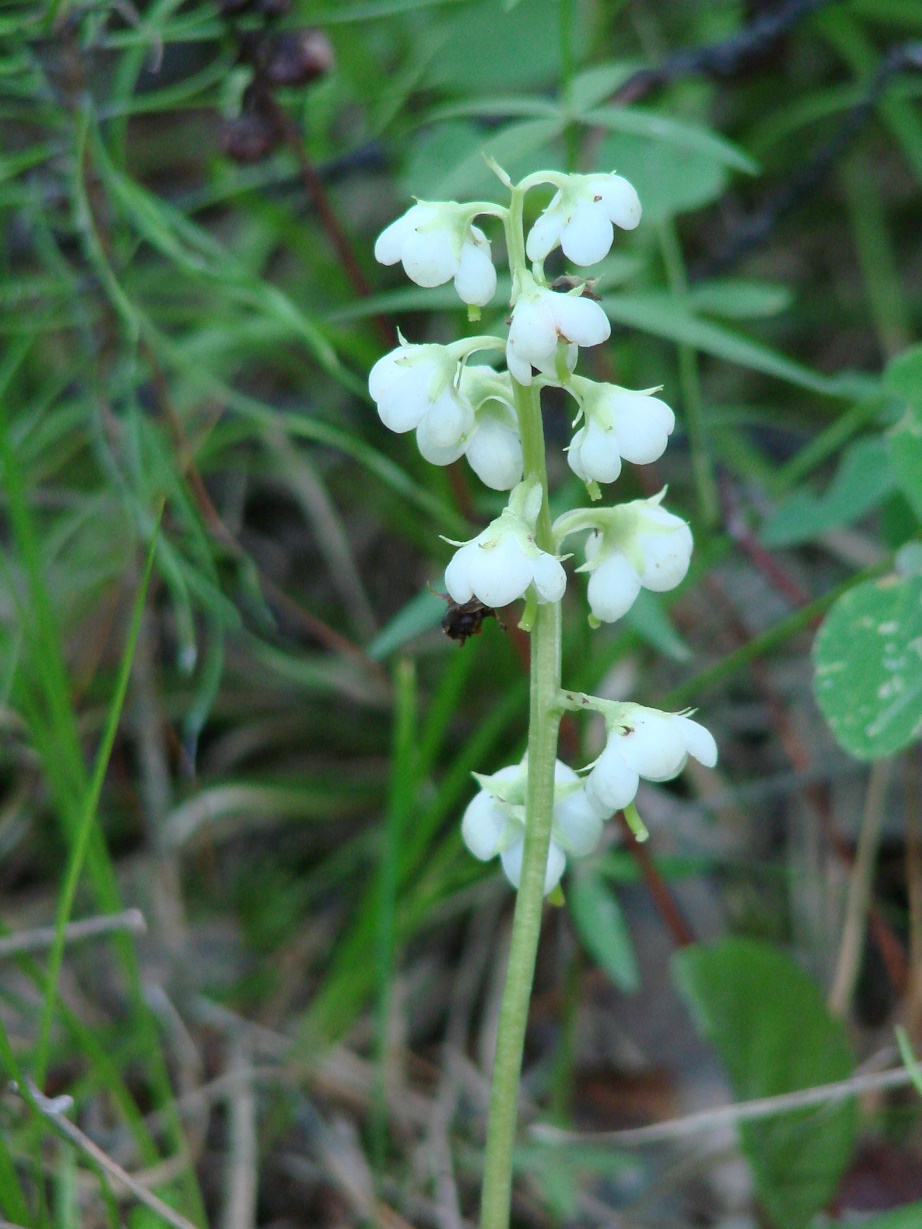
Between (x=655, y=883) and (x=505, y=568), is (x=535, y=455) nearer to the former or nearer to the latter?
(x=505, y=568)

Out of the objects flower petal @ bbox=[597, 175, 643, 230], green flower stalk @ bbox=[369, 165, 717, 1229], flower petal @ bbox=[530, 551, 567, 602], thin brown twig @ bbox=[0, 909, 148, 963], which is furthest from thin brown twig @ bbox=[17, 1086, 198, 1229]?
flower petal @ bbox=[597, 175, 643, 230]

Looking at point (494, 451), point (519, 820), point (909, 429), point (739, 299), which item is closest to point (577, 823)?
point (519, 820)

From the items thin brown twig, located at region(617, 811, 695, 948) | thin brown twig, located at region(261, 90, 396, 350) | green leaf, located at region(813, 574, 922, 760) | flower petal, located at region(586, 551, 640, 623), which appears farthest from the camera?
thin brown twig, located at region(261, 90, 396, 350)

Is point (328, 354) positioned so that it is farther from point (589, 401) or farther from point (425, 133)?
point (425, 133)

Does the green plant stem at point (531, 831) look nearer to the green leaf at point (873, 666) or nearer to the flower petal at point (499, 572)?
the flower petal at point (499, 572)

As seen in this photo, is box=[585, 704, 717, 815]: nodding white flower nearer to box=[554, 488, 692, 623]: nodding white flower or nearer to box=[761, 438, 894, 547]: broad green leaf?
box=[554, 488, 692, 623]: nodding white flower

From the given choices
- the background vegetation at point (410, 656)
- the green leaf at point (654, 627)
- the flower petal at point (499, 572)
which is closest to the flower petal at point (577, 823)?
the flower petal at point (499, 572)
